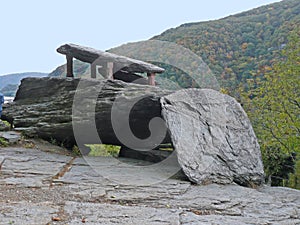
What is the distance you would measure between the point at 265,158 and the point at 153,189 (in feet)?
18.3

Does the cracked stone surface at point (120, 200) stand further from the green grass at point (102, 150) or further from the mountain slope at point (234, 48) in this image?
the mountain slope at point (234, 48)

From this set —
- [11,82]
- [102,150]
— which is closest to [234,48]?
[102,150]

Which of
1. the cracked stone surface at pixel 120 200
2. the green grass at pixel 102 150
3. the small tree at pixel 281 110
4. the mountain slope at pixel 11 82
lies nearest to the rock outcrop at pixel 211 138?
the cracked stone surface at pixel 120 200

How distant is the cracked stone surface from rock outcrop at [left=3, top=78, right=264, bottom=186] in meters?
0.40

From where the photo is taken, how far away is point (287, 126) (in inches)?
313

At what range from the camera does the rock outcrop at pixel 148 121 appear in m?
4.44

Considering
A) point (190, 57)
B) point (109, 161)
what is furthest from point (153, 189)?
point (190, 57)

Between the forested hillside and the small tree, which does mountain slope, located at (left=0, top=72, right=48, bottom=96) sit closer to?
the forested hillside

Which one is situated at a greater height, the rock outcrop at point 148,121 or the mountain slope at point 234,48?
the mountain slope at point 234,48

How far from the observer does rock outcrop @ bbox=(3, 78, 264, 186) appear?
4438mm

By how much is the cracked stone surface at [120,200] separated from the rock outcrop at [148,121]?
1.31ft

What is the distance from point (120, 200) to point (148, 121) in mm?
2615

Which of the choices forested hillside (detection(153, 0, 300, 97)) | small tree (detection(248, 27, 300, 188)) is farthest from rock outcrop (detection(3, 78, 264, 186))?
small tree (detection(248, 27, 300, 188))

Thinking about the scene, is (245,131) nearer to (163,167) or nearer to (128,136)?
(163,167)
